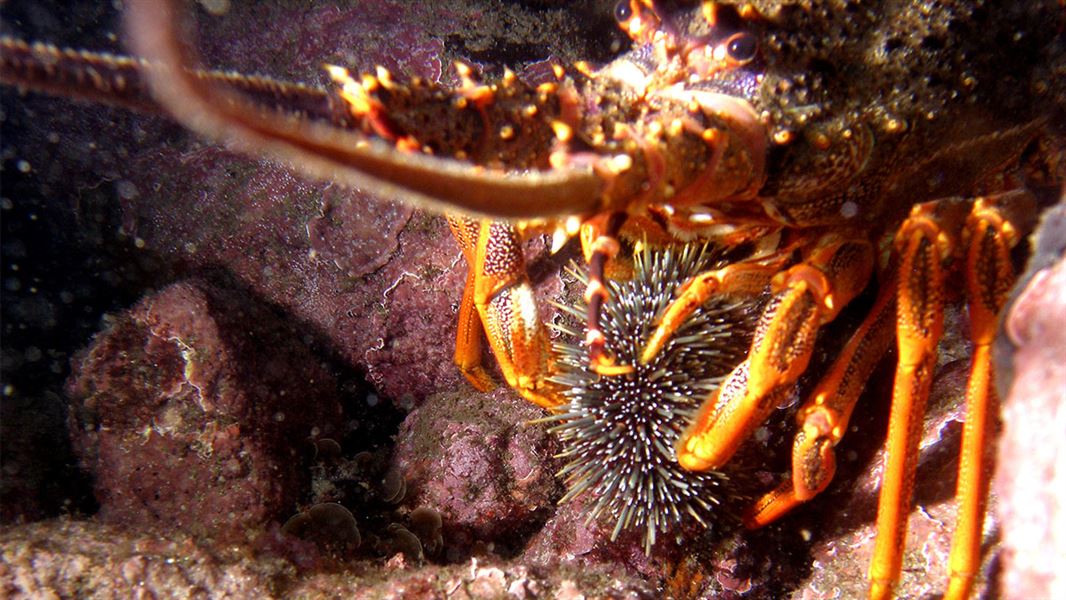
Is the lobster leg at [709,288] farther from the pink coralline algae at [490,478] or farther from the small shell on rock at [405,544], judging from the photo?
the small shell on rock at [405,544]

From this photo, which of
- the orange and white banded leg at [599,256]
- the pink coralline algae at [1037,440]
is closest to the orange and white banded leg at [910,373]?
the pink coralline algae at [1037,440]

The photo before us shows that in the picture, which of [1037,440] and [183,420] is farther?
[183,420]

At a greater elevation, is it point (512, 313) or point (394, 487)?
point (512, 313)

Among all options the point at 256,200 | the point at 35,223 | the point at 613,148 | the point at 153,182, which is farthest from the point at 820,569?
the point at 35,223

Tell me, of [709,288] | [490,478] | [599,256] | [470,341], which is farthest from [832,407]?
[470,341]

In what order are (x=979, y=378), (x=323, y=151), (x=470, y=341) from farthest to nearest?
(x=470, y=341) → (x=979, y=378) → (x=323, y=151)

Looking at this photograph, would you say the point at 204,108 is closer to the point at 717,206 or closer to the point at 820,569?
the point at 717,206

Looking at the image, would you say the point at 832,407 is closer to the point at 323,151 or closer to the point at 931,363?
the point at 931,363

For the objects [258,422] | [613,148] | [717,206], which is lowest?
[258,422]
